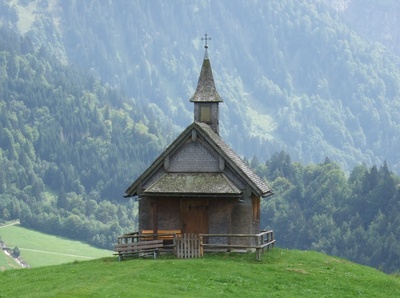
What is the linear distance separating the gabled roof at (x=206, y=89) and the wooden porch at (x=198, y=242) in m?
10.4

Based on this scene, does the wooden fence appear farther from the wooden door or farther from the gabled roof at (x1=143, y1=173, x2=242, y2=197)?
the wooden door

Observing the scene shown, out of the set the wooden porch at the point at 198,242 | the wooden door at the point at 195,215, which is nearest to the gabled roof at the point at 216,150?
the wooden door at the point at 195,215

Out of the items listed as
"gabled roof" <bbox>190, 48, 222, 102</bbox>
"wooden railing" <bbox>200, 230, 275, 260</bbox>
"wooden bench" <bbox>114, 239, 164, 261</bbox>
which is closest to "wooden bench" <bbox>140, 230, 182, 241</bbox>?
"wooden railing" <bbox>200, 230, 275, 260</bbox>

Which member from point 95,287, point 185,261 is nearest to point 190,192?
point 185,261

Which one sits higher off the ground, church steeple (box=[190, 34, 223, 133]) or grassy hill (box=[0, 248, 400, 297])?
church steeple (box=[190, 34, 223, 133])

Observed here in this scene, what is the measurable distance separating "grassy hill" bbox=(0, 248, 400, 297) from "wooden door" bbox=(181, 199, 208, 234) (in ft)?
12.8

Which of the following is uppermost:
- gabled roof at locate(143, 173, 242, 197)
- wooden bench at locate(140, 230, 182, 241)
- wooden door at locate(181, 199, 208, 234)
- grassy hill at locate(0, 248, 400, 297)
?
gabled roof at locate(143, 173, 242, 197)

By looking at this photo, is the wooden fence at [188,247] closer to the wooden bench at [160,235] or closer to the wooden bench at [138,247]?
the wooden bench at [138,247]

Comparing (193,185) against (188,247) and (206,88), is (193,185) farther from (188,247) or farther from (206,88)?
(206,88)

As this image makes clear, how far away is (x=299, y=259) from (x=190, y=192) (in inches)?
322

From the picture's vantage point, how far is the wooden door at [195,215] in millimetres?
75375

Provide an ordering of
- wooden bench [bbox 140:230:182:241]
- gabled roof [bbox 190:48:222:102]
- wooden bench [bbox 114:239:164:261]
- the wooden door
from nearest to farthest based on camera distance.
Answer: wooden bench [bbox 114:239:164:261]
wooden bench [bbox 140:230:182:241]
the wooden door
gabled roof [bbox 190:48:222:102]

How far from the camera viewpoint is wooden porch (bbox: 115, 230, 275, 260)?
70.8m

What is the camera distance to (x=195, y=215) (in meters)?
75.6
